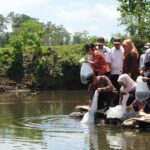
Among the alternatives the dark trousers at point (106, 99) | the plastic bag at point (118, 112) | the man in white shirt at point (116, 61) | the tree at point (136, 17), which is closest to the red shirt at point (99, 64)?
the man in white shirt at point (116, 61)

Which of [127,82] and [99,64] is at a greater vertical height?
[99,64]

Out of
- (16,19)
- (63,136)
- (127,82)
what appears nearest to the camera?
(63,136)

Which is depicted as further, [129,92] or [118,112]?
[129,92]

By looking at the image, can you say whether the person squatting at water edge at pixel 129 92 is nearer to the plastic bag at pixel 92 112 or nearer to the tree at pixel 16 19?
the plastic bag at pixel 92 112

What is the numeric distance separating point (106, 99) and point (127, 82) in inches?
50.0

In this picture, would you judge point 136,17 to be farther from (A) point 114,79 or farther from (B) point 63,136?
(B) point 63,136

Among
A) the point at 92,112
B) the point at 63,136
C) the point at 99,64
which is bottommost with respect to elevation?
the point at 63,136

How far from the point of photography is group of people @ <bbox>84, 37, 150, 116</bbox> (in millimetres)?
12320

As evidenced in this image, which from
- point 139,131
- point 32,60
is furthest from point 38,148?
point 32,60

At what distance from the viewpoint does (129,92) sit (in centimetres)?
1237

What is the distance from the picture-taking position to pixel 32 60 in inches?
1385

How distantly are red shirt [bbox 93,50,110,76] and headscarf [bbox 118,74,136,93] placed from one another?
103 centimetres

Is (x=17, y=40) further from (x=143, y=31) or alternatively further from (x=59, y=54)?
(x=143, y=31)

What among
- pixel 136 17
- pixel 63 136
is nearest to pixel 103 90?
pixel 63 136
